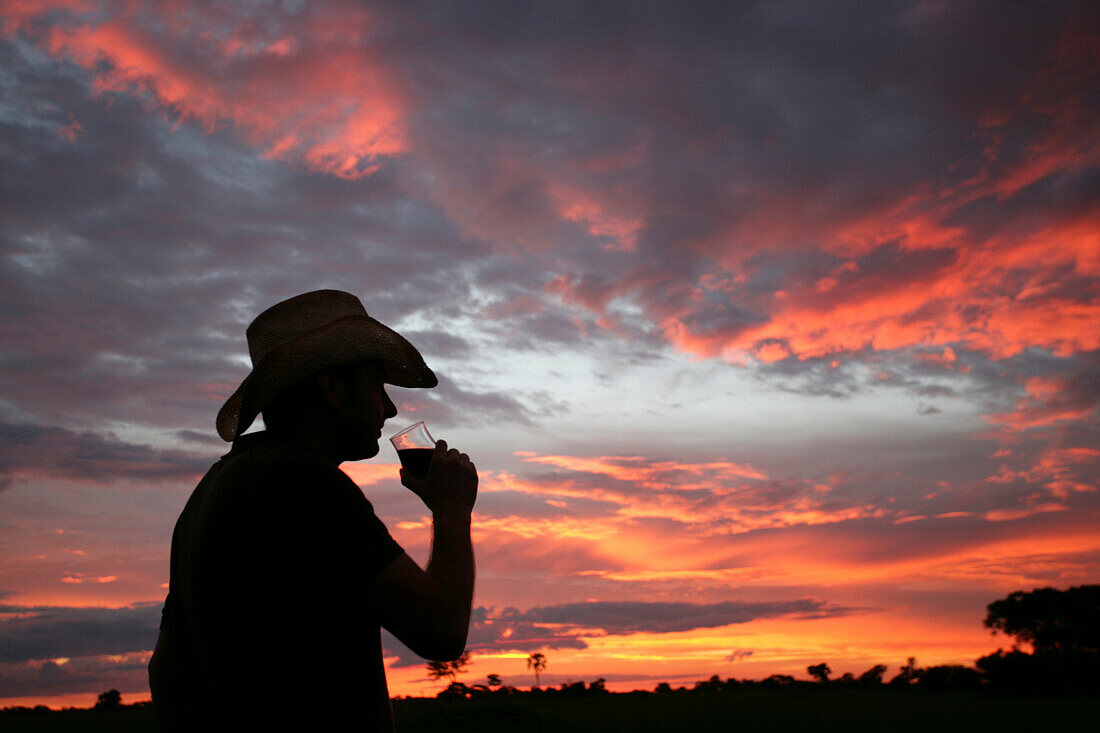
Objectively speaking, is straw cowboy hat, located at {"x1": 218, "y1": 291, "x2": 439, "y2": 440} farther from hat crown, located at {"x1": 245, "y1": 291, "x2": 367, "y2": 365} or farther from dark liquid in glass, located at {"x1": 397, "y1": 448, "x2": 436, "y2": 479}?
dark liquid in glass, located at {"x1": 397, "y1": 448, "x2": 436, "y2": 479}

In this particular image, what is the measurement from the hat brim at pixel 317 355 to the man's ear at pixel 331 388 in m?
0.06

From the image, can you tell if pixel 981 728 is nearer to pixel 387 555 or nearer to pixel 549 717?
pixel 549 717

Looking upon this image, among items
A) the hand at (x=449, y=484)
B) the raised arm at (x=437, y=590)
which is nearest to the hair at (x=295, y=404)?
the hand at (x=449, y=484)

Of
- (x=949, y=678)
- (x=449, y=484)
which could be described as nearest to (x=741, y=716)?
(x=949, y=678)

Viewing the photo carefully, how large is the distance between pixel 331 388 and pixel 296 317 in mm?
453

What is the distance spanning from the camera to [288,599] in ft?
8.55

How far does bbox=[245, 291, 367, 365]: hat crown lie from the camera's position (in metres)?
3.24

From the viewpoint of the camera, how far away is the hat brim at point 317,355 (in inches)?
117

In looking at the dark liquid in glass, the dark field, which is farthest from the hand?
the dark field

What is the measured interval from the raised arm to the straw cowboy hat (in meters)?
0.63

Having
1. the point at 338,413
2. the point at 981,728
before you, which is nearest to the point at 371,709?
the point at 338,413

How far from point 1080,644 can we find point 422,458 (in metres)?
63.4

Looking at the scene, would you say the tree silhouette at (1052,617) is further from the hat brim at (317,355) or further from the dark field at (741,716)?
the hat brim at (317,355)

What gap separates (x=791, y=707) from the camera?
36.1m
